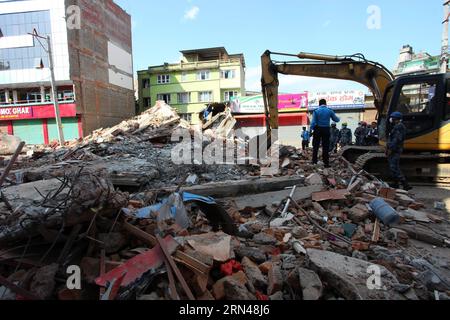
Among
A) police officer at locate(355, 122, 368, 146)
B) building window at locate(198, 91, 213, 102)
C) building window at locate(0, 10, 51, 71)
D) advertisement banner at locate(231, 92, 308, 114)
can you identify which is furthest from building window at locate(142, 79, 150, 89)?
police officer at locate(355, 122, 368, 146)

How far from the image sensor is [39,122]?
1083 inches

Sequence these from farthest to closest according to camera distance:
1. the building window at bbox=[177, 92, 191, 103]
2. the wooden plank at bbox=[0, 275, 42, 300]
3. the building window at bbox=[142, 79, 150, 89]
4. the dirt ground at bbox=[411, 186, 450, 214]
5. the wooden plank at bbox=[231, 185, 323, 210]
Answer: the building window at bbox=[142, 79, 150, 89] < the building window at bbox=[177, 92, 191, 103] < the dirt ground at bbox=[411, 186, 450, 214] < the wooden plank at bbox=[231, 185, 323, 210] < the wooden plank at bbox=[0, 275, 42, 300]

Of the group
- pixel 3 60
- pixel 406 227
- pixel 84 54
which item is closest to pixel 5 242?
pixel 406 227

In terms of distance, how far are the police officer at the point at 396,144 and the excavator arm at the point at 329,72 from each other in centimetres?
134

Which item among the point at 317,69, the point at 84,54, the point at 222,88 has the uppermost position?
the point at 84,54

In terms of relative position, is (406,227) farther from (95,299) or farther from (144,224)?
(95,299)

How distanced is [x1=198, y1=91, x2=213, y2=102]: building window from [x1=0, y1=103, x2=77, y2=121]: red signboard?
50.2ft

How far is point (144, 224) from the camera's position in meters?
3.39

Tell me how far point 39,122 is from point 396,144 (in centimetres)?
2971

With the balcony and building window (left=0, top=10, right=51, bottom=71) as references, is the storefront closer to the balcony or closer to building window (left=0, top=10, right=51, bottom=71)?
building window (left=0, top=10, right=51, bottom=71)

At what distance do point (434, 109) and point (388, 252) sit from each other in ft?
16.4

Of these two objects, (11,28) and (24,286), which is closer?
(24,286)

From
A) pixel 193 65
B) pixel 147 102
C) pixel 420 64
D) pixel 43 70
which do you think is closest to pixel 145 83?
pixel 147 102

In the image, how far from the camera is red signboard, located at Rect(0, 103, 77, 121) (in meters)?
27.1
